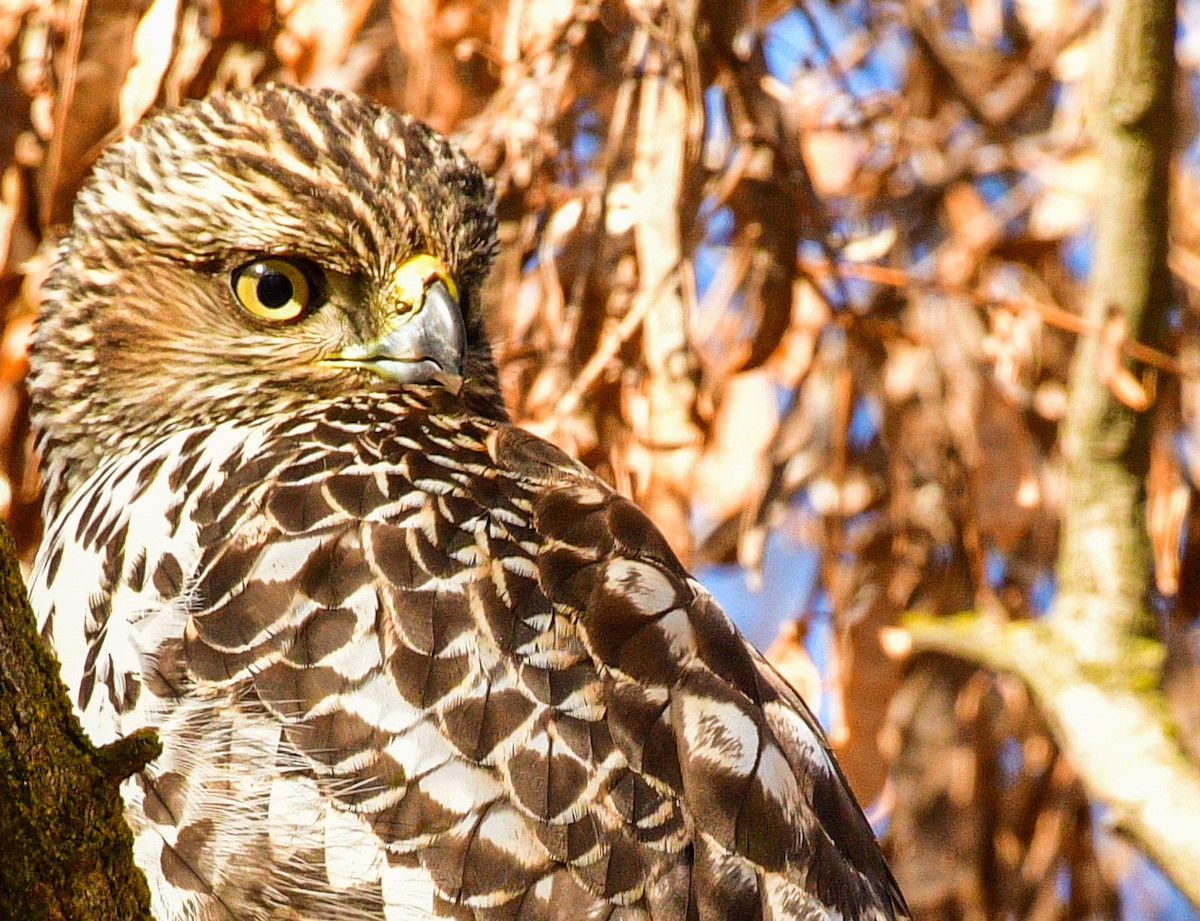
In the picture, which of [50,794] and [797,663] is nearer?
[50,794]

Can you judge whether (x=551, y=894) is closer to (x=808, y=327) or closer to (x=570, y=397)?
(x=570, y=397)

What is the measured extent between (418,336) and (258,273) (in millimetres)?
317

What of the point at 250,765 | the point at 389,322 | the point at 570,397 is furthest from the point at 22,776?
the point at 570,397

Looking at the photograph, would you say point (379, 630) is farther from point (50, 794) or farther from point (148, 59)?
point (148, 59)

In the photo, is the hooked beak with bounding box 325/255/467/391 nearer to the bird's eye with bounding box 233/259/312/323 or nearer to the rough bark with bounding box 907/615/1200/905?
the bird's eye with bounding box 233/259/312/323

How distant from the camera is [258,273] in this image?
9.48ft

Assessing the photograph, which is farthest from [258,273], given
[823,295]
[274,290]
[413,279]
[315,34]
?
[823,295]

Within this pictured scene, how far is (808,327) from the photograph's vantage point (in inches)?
157

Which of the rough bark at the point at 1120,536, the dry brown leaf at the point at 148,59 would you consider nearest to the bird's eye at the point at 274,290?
the dry brown leaf at the point at 148,59

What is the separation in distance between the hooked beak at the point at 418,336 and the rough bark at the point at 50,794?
3.89 ft

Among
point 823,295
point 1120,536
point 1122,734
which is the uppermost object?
point 823,295

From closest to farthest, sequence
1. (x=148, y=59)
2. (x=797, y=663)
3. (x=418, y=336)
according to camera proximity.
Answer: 1. (x=418, y=336)
2. (x=148, y=59)
3. (x=797, y=663)

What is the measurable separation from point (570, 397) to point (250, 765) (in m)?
1.16

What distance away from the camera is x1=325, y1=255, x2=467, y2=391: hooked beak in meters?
2.76
